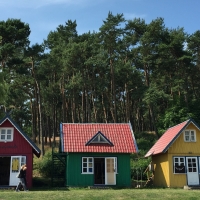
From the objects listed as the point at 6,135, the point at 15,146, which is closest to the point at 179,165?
the point at 15,146

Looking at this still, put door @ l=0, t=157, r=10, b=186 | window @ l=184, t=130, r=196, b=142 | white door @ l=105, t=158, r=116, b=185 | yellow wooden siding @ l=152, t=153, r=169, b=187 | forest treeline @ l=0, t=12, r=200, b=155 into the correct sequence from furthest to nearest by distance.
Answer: forest treeline @ l=0, t=12, r=200, b=155 → door @ l=0, t=157, r=10, b=186 → window @ l=184, t=130, r=196, b=142 → yellow wooden siding @ l=152, t=153, r=169, b=187 → white door @ l=105, t=158, r=116, b=185

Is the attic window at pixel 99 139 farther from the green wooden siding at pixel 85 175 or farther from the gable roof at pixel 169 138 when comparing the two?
the gable roof at pixel 169 138

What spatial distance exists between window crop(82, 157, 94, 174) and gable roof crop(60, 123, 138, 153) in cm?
78

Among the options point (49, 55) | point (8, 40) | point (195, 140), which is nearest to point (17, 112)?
point (49, 55)

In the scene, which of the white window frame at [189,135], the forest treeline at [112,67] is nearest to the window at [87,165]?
the white window frame at [189,135]

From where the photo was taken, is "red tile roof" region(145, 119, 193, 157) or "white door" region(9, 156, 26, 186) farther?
"red tile roof" region(145, 119, 193, 157)

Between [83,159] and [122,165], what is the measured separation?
2.83 m

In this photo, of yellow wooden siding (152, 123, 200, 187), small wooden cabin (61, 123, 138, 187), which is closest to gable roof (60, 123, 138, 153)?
small wooden cabin (61, 123, 138, 187)

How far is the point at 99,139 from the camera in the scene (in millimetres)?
24719

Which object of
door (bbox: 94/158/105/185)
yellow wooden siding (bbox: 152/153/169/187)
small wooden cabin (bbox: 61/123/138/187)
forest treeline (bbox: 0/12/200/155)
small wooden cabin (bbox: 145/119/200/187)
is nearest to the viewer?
small wooden cabin (bbox: 61/123/138/187)

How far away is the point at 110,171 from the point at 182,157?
5.52 m

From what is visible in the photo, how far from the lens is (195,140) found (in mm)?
25484

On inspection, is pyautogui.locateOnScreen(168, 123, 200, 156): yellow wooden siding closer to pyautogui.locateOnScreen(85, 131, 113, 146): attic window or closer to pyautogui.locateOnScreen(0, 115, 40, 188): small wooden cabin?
pyautogui.locateOnScreen(85, 131, 113, 146): attic window

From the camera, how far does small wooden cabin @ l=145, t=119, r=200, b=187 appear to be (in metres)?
24.7
